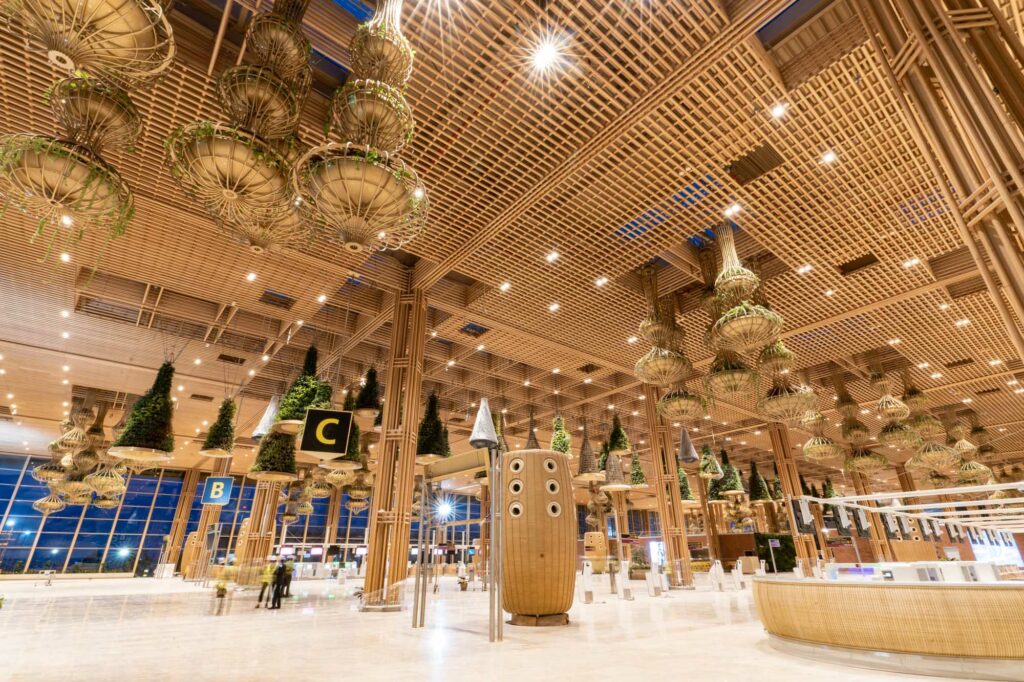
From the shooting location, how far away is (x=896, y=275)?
28.5 ft

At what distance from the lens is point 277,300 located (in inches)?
399

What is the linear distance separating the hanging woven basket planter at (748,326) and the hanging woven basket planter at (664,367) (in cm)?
126

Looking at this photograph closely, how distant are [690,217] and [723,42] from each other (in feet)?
9.37

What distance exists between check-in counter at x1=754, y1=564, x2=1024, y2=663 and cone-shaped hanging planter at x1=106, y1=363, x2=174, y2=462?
946cm

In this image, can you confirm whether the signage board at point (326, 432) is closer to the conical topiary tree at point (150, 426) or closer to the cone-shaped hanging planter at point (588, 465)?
the conical topiary tree at point (150, 426)

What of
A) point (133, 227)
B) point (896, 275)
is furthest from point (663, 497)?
point (133, 227)

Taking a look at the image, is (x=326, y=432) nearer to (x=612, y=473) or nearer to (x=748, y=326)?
(x=748, y=326)

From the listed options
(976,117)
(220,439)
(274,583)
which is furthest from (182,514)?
(976,117)

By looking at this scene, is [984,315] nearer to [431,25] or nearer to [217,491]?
[431,25]

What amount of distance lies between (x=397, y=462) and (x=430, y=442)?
1.55 metres

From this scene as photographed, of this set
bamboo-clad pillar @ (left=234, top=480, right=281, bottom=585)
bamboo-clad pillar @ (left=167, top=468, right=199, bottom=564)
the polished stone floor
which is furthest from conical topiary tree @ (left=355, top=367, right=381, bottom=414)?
bamboo-clad pillar @ (left=167, top=468, right=199, bottom=564)

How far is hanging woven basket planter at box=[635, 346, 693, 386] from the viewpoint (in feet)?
26.5

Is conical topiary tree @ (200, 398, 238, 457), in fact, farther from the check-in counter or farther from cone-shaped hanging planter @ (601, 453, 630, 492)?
the check-in counter

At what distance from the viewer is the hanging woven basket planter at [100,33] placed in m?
2.42
